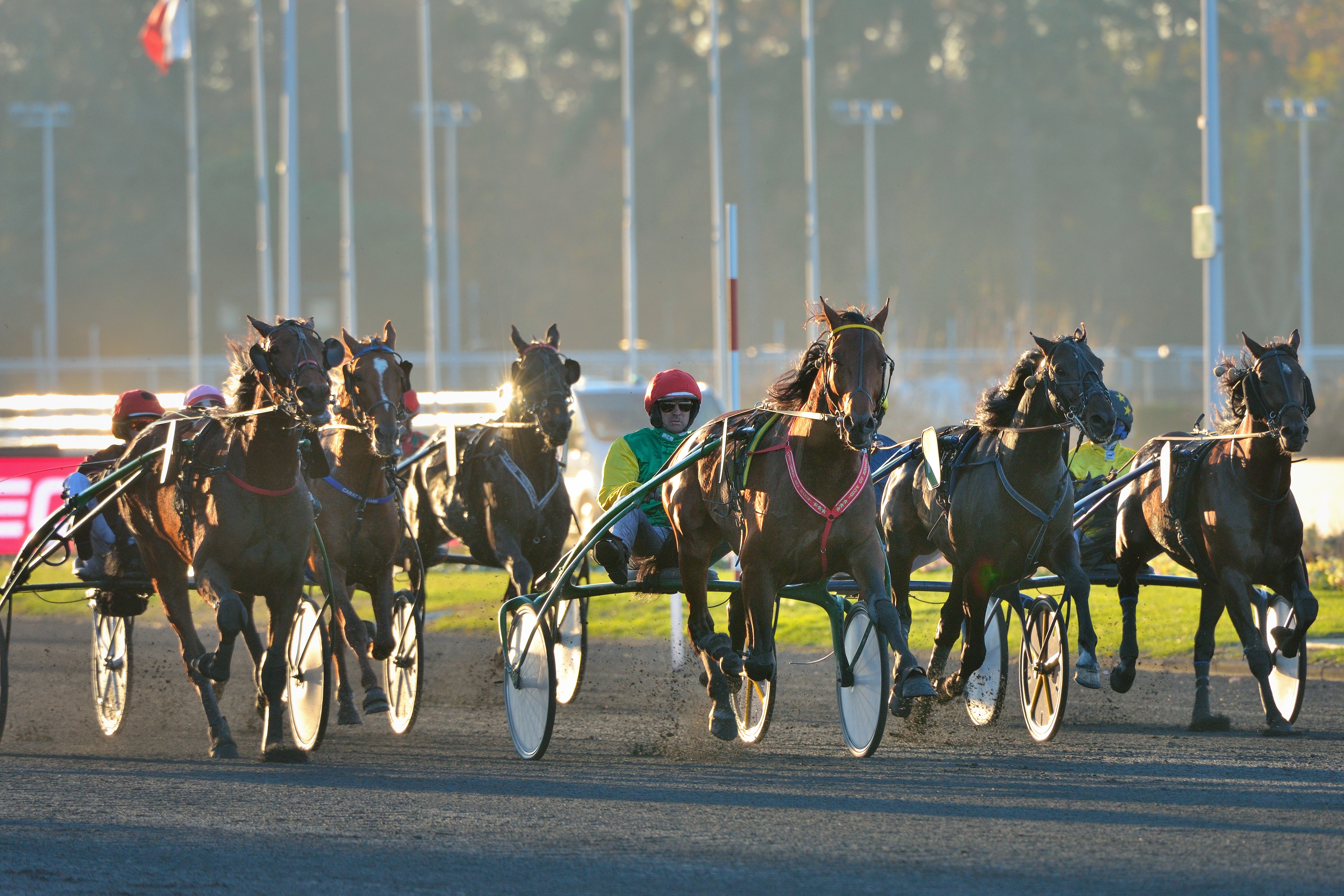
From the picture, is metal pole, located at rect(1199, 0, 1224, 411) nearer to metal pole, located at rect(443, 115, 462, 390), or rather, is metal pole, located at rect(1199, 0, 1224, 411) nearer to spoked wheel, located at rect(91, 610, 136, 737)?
spoked wheel, located at rect(91, 610, 136, 737)

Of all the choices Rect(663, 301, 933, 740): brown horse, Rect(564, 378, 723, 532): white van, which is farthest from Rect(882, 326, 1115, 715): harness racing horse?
Rect(564, 378, 723, 532): white van

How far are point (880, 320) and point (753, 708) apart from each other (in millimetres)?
2351

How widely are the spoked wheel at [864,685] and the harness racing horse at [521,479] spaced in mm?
2636

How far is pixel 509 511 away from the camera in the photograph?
9906mm

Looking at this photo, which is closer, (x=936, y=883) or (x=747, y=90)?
(x=936, y=883)

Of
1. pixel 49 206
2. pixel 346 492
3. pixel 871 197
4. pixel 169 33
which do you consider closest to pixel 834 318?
pixel 346 492

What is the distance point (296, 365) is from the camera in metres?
7.61

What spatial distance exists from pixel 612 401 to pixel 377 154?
30.9 m

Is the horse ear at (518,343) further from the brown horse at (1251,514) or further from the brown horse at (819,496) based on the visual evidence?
the brown horse at (1251,514)

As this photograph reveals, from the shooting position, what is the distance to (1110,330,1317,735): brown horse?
803 centimetres

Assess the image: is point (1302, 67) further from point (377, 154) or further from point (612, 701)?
point (612, 701)

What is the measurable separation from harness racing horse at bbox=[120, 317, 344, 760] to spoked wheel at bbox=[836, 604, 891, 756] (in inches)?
94.9

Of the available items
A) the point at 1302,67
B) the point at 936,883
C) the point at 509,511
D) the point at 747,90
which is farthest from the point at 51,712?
the point at 1302,67

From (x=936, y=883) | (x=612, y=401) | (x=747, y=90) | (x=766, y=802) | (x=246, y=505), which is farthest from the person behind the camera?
(x=747, y=90)
